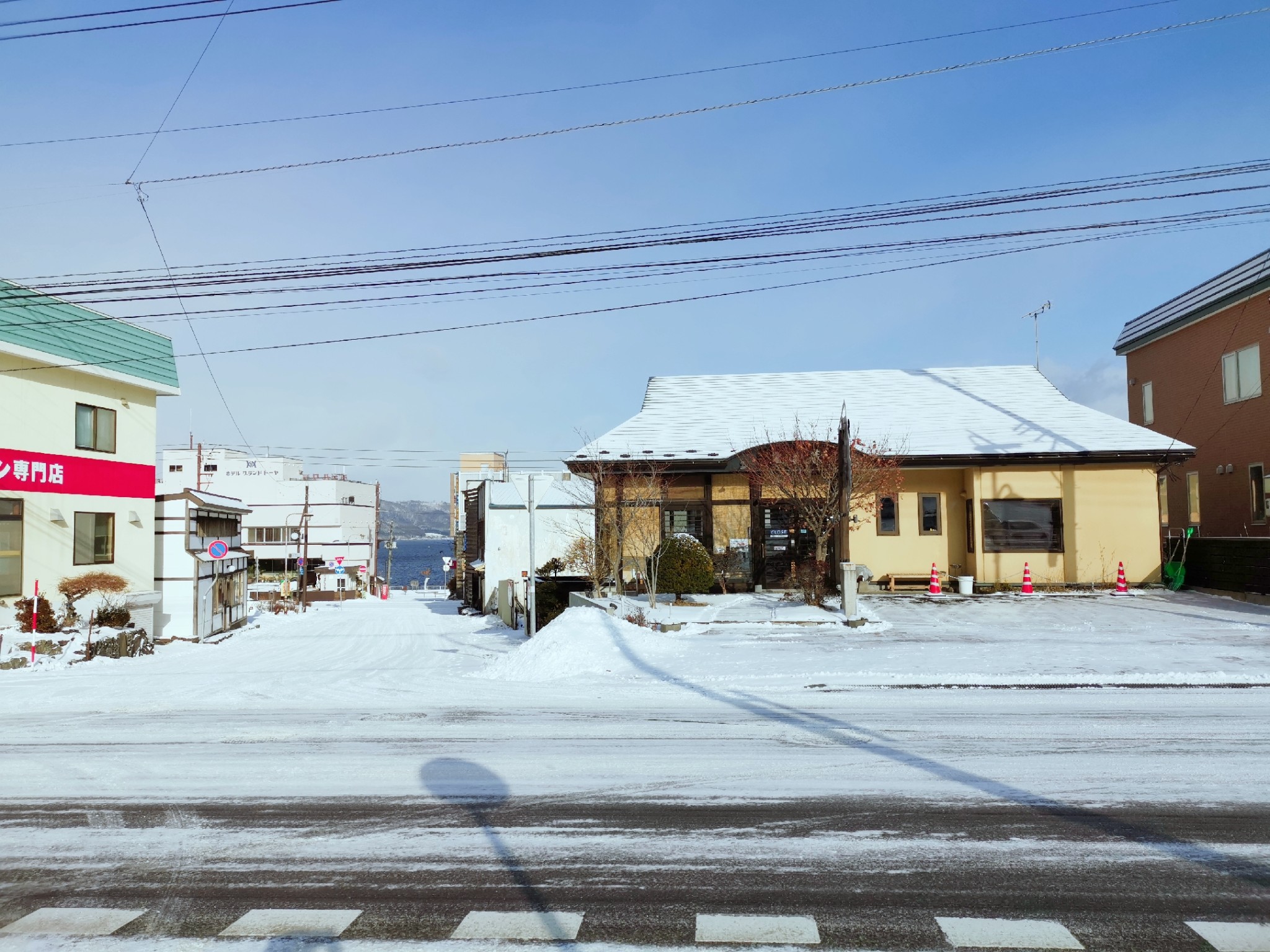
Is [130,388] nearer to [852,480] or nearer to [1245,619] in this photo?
[852,480]

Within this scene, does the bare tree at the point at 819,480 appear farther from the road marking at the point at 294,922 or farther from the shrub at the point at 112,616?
the shrub at the point at 112,616

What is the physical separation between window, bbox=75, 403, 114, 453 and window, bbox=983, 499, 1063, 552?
23738 millimetres

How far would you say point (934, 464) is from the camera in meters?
23.7

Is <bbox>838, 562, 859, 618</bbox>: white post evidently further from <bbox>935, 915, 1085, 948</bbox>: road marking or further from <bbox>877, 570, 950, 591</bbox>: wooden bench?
<bbox>935, 915, 1085, 948</bbox>: road marking

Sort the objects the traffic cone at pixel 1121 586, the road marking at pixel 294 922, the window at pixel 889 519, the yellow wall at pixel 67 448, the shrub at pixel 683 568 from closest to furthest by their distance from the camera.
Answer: the road marking at pixel 294 922 → the yellow wall at pixel 67 448 → the shrub at pixel 683 568 → the traffic cone at pixel 1121 586 → the window at pixel 889 519

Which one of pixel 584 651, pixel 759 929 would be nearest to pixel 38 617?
pixel 584 651

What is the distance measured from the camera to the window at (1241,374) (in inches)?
979

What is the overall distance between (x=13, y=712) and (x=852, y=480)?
17.3m

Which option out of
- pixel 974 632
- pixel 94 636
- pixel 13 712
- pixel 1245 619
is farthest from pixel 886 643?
pixel 94 636

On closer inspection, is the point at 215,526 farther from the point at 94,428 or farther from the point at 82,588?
the point at 82,588

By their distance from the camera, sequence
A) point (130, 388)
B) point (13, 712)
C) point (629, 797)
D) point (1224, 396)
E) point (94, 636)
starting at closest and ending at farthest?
point (629, 797) < point (13, 712) < point (94, 636) < point (130, 388) < point (1224, 396)

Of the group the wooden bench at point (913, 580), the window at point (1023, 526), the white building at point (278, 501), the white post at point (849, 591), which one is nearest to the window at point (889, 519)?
the wooden bench at point (913, 580)

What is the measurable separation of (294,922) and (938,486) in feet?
74.6

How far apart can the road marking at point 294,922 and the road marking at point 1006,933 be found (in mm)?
3257
